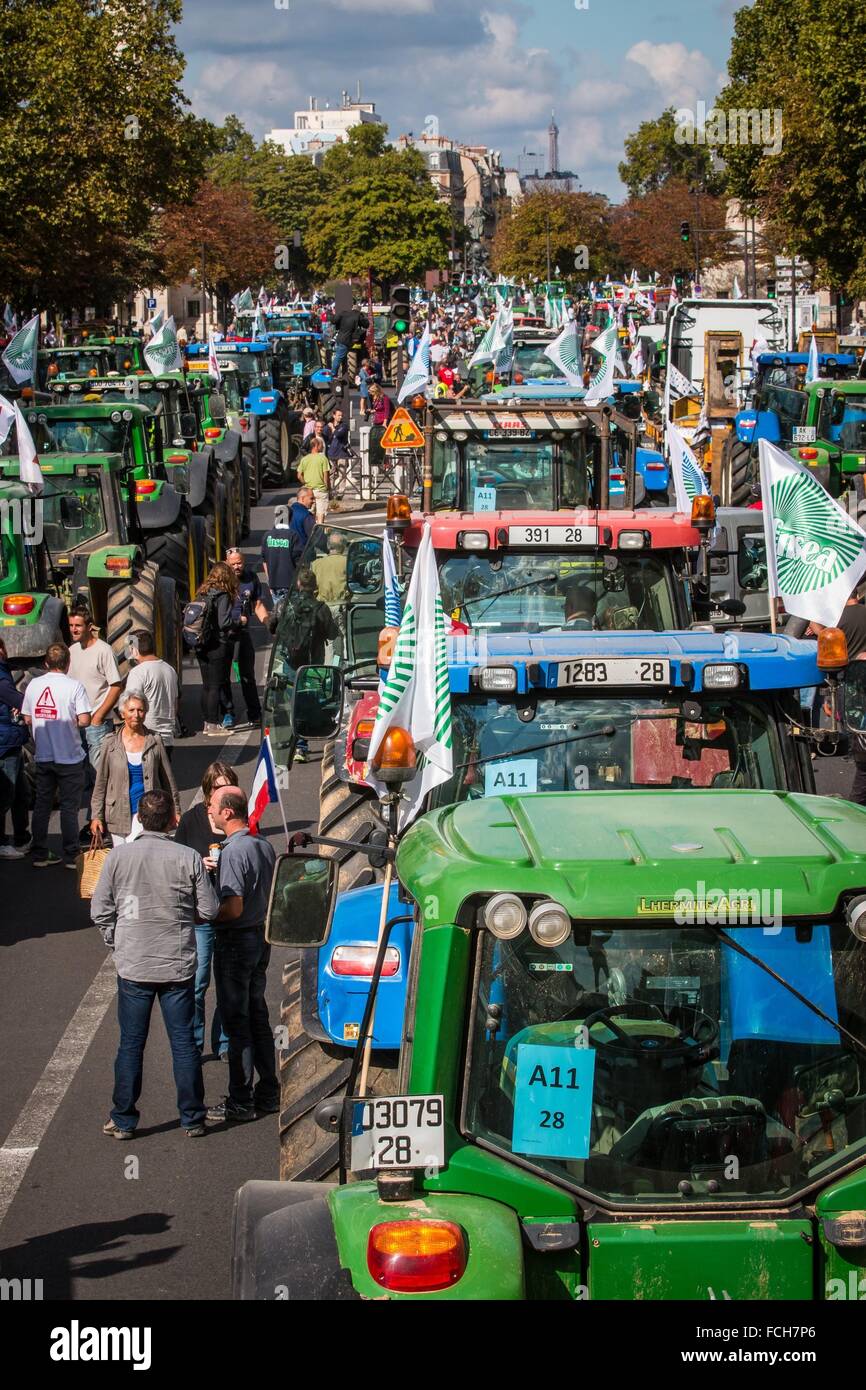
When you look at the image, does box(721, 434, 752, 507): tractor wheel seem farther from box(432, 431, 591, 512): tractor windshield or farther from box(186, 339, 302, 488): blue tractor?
box(432, 431, 591, 512): tractor windshield

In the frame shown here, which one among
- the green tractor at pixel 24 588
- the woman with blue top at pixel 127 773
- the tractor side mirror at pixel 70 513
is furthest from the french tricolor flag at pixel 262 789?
the tractor side mirror at pixel 70 513

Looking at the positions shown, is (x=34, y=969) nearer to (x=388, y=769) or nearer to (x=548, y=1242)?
(x=388, y=769)

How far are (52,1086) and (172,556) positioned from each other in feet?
33.0

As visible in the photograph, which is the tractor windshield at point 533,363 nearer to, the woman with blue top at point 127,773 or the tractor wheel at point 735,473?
the tractor wheel at point 735,473

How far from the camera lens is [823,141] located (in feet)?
101

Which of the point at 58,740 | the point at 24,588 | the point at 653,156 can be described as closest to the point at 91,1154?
the point at 58,740

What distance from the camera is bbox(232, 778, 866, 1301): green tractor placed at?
3.67 metres

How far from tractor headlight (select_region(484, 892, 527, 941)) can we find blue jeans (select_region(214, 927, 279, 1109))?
4.23 meters

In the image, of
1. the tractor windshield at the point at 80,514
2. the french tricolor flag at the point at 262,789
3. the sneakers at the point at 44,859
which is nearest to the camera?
the french tricolor flag at the point at 262,789

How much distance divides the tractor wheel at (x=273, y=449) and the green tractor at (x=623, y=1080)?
93.1ft

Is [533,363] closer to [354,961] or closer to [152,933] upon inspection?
[152,933]

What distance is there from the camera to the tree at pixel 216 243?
58.0 meters
